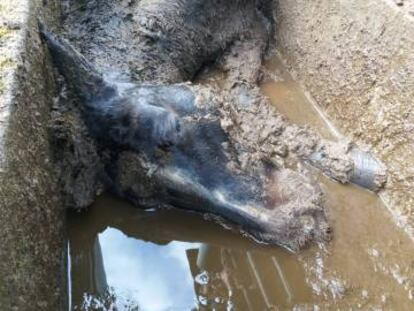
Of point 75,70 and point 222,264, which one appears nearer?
point 222,264

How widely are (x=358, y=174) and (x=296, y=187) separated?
44cm

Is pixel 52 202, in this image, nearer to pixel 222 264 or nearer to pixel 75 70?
pixel 75 70

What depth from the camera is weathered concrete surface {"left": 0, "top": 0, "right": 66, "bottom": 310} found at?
1.76 meters

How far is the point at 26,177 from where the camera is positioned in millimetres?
2014

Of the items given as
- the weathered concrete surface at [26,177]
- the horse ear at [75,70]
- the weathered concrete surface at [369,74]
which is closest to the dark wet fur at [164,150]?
the horse ear at [75,70]

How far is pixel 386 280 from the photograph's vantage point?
252 centimetres

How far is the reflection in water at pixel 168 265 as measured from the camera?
2.37 metres

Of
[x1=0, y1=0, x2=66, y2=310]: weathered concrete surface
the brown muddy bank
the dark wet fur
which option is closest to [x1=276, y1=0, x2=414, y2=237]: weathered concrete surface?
the brown muddy bank

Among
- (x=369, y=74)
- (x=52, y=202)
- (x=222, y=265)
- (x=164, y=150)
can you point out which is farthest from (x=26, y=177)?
(x=369, y=74)

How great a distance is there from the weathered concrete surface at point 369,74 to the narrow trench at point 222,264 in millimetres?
283

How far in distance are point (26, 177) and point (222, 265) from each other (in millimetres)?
1018

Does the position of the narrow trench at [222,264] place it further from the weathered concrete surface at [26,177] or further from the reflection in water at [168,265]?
the weathered concrete surface at [26,177]

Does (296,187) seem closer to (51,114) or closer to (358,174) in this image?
(358,174)

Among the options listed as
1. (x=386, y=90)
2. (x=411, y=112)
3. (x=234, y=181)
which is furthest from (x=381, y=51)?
(x=234, y=181)
